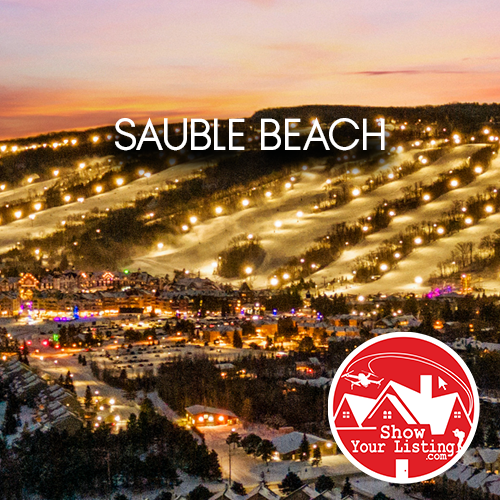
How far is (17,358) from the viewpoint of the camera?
18359 millimetres

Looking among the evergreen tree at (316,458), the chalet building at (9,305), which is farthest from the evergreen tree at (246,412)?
the chalet building at (9,305)

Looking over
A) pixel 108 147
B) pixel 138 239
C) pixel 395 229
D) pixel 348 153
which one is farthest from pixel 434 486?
pixel 108 147

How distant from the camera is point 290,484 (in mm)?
9867

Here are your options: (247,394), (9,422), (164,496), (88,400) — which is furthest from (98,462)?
(247,394)

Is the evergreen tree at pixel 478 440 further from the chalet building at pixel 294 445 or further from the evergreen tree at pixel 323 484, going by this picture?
the evergreen tree at pixel 323 484

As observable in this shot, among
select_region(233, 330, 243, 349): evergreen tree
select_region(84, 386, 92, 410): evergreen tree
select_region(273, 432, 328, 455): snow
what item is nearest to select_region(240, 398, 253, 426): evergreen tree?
select_region(273, 432, 328, 455): snow

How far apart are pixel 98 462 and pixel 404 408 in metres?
5.57

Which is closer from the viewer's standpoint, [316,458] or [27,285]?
[316,458]

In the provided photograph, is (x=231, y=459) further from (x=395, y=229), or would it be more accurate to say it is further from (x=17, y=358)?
(x=395, y=229)

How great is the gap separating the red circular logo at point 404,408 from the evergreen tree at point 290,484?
12.7 feet

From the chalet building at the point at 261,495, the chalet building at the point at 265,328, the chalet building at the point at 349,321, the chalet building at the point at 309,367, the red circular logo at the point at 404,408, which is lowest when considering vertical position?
the chalet building at the point at 265,328

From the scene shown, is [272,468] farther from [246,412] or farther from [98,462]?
[246,412]

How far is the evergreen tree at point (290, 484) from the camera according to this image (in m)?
9.83

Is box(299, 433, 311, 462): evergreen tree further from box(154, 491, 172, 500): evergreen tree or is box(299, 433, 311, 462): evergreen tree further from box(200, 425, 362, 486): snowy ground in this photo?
box(154, 491, 172, 500): evergreen tree
